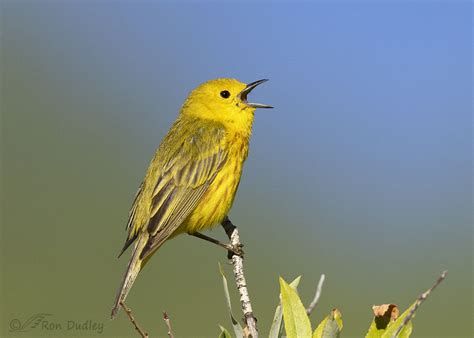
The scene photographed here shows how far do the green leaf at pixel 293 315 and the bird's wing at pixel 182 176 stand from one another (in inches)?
89.7

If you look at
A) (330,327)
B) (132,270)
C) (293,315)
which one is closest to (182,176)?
(132,270)

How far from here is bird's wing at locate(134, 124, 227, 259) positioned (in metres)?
4.46

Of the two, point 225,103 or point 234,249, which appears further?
point 225,103

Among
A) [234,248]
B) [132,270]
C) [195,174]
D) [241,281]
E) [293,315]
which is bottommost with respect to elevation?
[132,270]

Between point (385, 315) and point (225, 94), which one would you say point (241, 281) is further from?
point (225, 94)

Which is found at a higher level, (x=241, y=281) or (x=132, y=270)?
(x=241, y=281)

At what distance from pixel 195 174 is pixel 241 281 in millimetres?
1880

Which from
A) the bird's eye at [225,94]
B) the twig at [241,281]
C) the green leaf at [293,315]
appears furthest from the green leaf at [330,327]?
the bird's eye at [225,94]

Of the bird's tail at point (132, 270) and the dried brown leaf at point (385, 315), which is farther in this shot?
the bird's tail at point (132, 270)

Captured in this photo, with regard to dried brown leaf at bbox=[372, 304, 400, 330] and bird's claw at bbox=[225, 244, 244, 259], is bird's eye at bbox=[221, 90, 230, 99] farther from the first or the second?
dried brown leaf at bbox=[372, 304, 400, 330]

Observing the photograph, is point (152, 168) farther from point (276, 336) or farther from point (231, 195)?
point (276, 336)

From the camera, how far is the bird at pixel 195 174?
14.7 feet

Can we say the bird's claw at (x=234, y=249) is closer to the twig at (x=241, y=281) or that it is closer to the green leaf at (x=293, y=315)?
the twig at (x=241, y=281)

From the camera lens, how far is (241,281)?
298cm
